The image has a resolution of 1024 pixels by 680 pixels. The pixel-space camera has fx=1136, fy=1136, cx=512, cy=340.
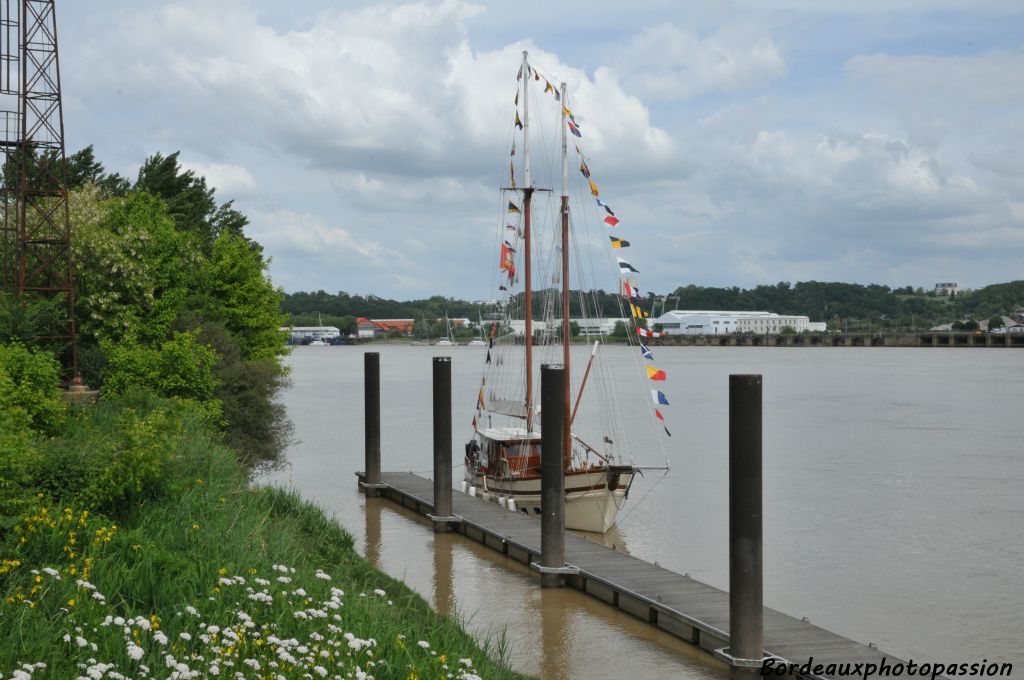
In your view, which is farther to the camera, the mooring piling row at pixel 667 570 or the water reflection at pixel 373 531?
the water reflection at pixel 373 531

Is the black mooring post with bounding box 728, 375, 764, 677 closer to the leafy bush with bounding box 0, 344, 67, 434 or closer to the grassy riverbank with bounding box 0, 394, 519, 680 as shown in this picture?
the grassy riverbank with bounding box 0, 394, 519, 680

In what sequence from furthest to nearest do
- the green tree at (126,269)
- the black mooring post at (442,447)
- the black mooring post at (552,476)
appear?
1. the green tree at (126,269)
2. the black mooring post at (442,447)
3. the black mooring post at (552,476)

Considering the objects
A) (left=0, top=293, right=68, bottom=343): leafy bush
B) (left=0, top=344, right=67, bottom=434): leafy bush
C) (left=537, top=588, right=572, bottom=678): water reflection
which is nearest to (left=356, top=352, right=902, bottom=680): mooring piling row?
(left=537, top=588, right=572, bottom=678): water reflection

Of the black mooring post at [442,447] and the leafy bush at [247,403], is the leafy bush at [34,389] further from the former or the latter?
the leafy bush at [247,403]

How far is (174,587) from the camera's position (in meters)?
12.2

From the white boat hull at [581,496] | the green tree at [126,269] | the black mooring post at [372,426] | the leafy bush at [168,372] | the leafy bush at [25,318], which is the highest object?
the green tree at [126,269]

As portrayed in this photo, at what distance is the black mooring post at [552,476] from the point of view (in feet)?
65.7

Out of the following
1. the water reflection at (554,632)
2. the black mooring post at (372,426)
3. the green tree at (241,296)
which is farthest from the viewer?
the green tree at (241,296)

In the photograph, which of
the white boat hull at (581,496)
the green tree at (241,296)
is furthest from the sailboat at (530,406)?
the green tree at (241,296)

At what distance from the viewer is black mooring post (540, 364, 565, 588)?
20031 millimetres

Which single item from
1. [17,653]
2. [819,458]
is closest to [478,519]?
[17,653]

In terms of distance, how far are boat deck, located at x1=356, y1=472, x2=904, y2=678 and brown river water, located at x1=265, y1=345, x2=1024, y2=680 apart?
1.00 feet

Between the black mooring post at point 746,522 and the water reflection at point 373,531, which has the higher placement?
the black mooring post at point 746,522

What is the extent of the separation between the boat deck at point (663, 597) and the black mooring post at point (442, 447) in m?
0.52
